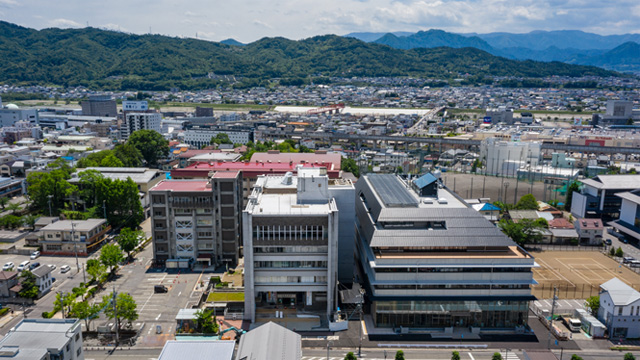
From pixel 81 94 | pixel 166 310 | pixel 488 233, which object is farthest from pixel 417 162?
pixel 81 94

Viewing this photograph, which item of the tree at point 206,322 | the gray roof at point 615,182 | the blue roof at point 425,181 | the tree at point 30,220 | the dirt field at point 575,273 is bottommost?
the dirt field at point 575,273

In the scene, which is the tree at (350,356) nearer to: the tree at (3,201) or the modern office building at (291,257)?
the modern office building at (291,257)

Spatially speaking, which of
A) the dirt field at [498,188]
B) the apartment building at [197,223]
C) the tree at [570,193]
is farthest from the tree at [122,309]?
the tree at [570,193]

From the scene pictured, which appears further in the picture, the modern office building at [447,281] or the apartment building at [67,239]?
the apartment building at [67,239]

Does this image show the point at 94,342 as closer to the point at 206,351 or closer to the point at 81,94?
the point at 206,351

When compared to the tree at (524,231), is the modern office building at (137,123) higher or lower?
higher

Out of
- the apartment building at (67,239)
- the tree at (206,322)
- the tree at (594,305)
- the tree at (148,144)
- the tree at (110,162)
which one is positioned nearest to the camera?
the tree at (206,322)

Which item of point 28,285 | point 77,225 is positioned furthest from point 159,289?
point 77,225
